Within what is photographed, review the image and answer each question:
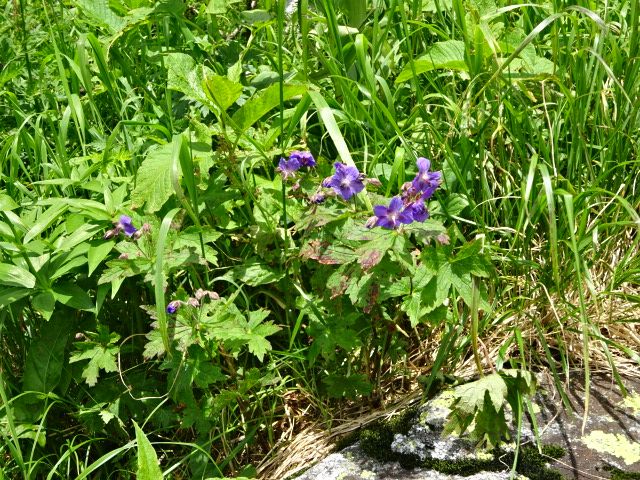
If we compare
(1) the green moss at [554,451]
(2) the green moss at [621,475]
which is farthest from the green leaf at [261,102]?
(2) the green moss at [621,475]

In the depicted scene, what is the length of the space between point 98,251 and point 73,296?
15cm

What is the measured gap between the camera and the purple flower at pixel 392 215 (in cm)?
178

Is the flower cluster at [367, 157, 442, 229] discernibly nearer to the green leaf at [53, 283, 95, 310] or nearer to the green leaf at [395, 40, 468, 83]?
the green leaf at [395, 40, 468, 83]

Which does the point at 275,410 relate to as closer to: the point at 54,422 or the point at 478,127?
the point at 54,422

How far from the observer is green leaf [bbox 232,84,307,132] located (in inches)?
79.6

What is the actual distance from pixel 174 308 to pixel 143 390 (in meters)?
0.34

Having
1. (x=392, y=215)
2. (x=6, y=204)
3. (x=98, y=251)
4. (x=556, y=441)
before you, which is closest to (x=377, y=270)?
(x=392, y=215)

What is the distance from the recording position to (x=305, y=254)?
1.94m

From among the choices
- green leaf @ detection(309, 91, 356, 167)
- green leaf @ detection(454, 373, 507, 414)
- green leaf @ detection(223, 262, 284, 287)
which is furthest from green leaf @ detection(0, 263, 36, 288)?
green leaf @ detection(454, 373, 507, 414)

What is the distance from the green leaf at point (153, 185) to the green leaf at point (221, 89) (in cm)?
18

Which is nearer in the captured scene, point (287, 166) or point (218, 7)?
point (287, 166)

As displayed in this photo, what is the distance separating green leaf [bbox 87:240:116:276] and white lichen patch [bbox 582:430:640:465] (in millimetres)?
1214

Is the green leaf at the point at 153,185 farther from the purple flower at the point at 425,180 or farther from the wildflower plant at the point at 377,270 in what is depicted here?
the purple flower at the point at 425,180

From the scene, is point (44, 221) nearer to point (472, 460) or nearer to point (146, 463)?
point (146, 463)
